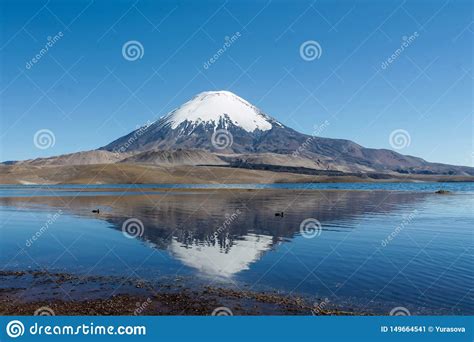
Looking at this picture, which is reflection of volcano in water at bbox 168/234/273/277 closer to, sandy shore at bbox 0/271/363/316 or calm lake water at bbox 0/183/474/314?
calm lake water at bbox 0/183/474/314

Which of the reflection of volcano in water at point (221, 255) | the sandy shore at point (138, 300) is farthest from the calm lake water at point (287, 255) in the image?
the sandy shore at point (138, 300)

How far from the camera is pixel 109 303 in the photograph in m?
17.9

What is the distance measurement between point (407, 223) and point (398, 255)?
17648 millimetres

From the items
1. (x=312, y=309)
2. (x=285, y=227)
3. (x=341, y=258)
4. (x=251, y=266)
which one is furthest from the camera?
(x=285, y=227)

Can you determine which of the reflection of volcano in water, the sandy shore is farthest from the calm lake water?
the sandy shore

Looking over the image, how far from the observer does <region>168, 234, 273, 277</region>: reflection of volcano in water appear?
24594 mm

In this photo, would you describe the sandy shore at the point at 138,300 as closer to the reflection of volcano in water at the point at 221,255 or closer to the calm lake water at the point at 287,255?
the calm lake water at the point at 287,255

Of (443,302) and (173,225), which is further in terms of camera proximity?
(173,225)

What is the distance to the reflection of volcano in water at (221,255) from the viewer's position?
24.6m

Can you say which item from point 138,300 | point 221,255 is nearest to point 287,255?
point 221,255

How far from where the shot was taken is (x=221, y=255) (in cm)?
2805

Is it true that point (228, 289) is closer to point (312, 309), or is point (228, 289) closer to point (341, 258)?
point (312, 309)

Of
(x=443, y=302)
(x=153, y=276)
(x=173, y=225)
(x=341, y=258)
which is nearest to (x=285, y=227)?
(x=173, y=225)

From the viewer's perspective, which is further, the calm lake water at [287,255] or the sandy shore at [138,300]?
the calm lake water at [287,255]
